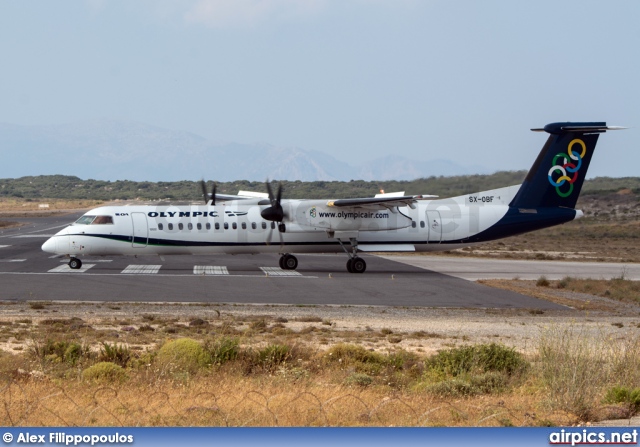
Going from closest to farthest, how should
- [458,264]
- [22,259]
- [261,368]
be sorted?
[261,368] → [22,259] → [458,264]

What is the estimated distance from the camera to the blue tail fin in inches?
1462

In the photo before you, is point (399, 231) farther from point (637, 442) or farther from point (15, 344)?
point (637, 442)

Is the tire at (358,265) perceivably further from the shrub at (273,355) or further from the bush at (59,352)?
the bush at (59,352)

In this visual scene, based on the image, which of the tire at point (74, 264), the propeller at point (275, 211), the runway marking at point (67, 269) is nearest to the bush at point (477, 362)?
the propeller at point (275, 211)

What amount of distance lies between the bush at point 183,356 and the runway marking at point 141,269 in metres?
20.2

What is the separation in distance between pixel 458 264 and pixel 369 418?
34868 mm

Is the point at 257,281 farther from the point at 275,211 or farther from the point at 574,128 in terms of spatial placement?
the point at 574,128

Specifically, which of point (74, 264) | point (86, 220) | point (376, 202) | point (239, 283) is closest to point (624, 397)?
point (239, 283)

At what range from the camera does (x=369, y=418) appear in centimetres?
1162

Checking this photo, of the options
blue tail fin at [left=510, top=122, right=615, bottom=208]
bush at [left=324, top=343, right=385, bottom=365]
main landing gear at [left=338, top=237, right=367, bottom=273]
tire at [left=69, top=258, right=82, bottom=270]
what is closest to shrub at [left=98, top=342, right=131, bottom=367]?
bush at [left=324, top=343, right=385, bottom=365]

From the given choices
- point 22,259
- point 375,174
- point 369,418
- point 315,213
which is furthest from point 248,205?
point 369,418

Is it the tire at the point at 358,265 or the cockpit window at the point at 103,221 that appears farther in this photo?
the tire at the point at 358,265

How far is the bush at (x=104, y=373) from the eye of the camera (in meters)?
14.0

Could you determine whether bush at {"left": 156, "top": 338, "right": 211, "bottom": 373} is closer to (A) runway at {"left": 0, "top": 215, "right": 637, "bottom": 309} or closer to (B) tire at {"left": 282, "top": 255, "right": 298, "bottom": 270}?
(A) runway at {"left": 0, "top": 215, "right": 637, "bottom": 309}
